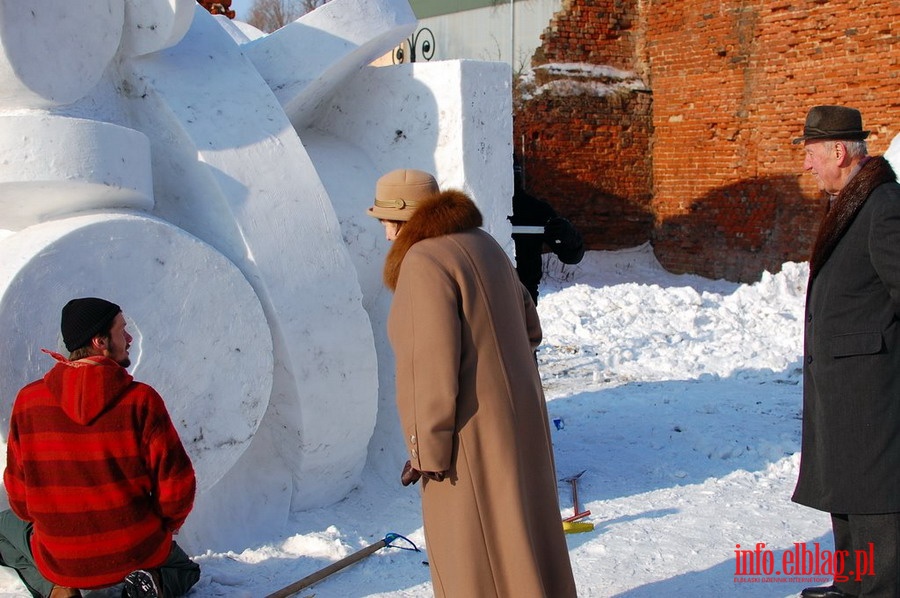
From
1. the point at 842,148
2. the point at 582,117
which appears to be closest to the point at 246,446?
the point at 842,148

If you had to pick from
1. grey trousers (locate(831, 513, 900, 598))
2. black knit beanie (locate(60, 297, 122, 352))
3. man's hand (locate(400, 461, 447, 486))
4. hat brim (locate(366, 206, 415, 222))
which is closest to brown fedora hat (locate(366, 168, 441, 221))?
hat brim (locate(366, 206, 415, 222))

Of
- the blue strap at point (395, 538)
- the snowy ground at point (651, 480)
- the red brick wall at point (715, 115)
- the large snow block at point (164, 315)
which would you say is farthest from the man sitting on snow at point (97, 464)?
the red brick wall at point (715, 115)

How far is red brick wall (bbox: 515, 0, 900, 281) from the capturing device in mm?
11539

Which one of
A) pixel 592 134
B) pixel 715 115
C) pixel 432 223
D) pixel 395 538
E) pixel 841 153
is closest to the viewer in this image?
pixel 432 223

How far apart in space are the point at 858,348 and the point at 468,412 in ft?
4.45

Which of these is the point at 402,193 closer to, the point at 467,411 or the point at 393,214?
the point at 393,214

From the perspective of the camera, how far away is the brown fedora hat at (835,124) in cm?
318

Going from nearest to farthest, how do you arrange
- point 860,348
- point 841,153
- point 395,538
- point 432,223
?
1. point 432,223
2. point 860,348
3. point 841,153
4. point 395,538

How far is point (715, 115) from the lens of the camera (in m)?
13.1

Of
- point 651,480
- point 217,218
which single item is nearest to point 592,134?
point 651,480

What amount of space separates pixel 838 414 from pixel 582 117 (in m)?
10.7

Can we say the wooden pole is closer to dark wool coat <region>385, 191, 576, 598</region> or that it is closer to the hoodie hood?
dark wool coat <region>385, 191, 576, 598</region>

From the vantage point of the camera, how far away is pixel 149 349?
366 cm

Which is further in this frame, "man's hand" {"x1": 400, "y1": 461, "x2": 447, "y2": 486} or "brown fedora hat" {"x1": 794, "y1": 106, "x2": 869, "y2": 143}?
"brown fedora hat" {"x1": 794, "y1": 106, "x2": 869, "y2": 143}
